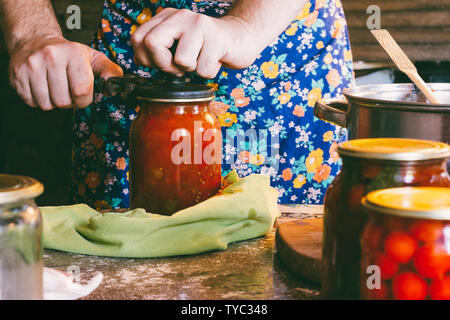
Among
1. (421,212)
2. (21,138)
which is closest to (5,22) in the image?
(421,212)

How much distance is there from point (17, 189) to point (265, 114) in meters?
1.13

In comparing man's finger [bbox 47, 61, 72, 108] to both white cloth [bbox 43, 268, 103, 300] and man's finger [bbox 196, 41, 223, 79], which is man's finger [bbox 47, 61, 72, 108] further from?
white cloth [bbox 43, 268, 103, 300]

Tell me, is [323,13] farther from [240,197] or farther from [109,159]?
[240,197]

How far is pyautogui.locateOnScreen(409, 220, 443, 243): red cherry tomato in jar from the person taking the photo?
59 cm

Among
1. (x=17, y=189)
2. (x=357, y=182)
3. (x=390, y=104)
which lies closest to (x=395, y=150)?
(x=357, y=182)

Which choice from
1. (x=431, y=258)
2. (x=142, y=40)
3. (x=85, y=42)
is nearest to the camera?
(x=431, y=258)

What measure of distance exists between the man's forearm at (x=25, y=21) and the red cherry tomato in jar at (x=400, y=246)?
3.56 feet

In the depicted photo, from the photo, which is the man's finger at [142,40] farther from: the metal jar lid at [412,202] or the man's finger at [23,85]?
the metal jar lid at [412,202]

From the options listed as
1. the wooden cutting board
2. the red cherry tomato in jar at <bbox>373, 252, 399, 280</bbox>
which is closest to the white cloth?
the wooden cutting board

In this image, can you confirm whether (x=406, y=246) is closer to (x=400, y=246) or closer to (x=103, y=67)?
(x=400, y=246)

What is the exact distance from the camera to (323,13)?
5.66 ft

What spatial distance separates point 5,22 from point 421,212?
131 centimetres

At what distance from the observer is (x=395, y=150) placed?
0.67 metres

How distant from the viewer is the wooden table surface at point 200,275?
30.9 inches
